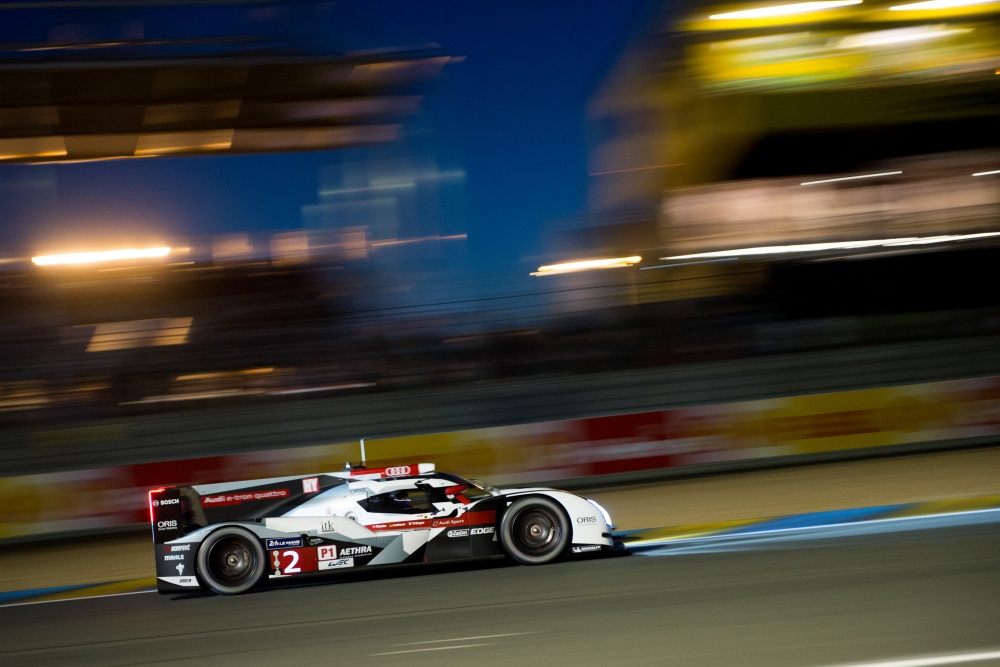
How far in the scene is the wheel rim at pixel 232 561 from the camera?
21.9 feet

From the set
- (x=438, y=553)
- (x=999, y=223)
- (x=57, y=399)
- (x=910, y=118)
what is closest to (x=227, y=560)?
(x=438, y=553)

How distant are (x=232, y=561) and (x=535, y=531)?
7.25 feet

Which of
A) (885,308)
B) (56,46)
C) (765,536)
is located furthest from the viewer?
(56,46)

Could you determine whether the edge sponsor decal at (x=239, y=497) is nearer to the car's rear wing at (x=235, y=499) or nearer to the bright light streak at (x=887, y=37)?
the car's rear wing at (x=235, y=499)

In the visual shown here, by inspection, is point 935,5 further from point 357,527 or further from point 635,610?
point 635,610

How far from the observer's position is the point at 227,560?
6734 mm

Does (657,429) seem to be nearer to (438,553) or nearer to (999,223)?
(438,553)

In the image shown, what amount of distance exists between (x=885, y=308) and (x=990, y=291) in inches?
89.2

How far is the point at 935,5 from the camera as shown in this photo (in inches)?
767

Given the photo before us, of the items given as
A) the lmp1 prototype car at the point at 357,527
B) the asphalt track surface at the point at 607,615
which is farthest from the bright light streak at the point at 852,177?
the lmp1 prototype car at the point at 357,527

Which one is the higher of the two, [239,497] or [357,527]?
[239,497]

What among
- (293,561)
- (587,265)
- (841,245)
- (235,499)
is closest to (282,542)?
(293,561)

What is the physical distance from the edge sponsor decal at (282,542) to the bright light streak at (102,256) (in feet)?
34.7

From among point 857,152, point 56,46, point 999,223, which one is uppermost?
point 56,46
